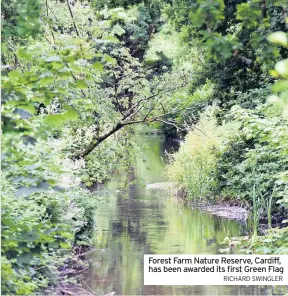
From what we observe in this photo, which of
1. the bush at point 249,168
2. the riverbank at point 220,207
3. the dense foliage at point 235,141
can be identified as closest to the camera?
the dense foliage at point 235,141

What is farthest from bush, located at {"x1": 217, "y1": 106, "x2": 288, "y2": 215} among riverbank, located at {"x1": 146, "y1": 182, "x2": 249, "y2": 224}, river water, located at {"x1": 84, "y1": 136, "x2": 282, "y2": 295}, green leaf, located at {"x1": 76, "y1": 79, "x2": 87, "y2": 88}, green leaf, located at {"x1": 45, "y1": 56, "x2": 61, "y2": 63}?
green leaf, located at {"x1": 45, "y1": 56, "x2": 61, "y2": 63}

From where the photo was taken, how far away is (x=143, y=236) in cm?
1098

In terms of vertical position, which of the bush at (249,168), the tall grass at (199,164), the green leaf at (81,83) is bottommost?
the green leaf at (81,83)

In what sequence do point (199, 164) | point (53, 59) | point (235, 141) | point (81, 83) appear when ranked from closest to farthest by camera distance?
point (53, 59)
point (81, 83)
point (235, 141)
point (199, 164)

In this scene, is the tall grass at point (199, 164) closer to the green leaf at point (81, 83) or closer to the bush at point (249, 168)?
the bush at point (249, 168)

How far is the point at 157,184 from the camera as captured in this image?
58.0 ft

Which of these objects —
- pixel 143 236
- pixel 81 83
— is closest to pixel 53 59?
pixel 81 83

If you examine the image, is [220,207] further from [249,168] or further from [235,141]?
[249,168]

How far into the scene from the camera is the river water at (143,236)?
7.84m

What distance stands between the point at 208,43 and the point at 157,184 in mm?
14314

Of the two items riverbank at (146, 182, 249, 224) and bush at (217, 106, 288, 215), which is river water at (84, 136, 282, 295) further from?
bush at (217, 106, 288, 215)

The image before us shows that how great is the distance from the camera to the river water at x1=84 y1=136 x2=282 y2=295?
7.84 m

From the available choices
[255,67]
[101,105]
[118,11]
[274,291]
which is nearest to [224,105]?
[255,67]

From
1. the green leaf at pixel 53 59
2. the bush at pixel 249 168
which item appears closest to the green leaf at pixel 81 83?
the green leaf at pixel 53 59
